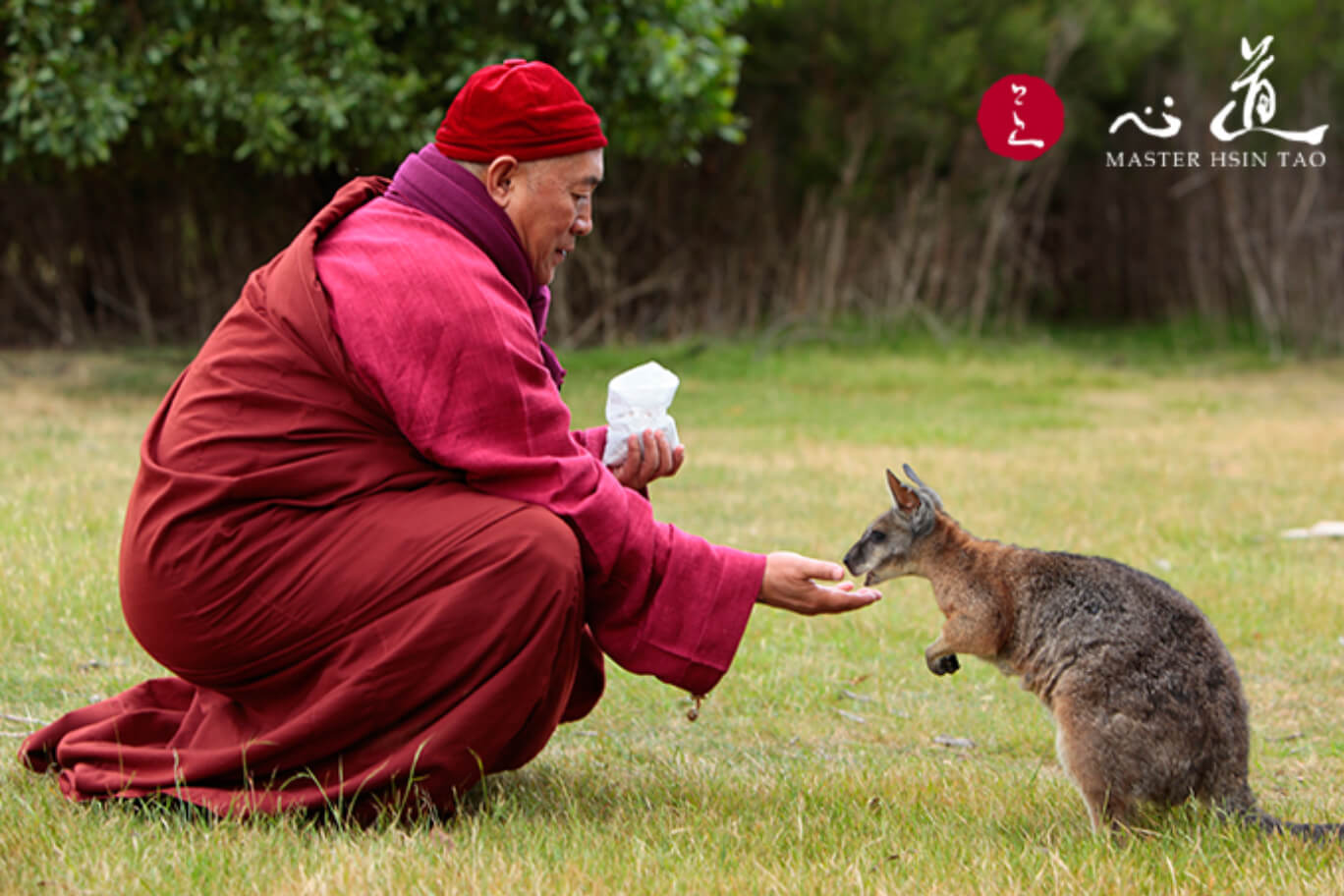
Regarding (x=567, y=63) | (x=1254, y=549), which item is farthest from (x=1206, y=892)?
(x=567, y=63)

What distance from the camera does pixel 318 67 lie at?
1085 centimetres

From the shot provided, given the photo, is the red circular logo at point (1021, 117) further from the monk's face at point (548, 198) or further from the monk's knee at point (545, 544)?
the monk's knee at point (545, 544)

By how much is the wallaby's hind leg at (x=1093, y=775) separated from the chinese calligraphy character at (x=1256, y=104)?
12.7 m

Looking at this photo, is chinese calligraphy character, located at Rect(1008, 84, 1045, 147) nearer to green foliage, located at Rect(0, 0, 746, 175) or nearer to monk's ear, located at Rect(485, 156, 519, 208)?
green foliage, located at Rect(0, 0, 746, 175)

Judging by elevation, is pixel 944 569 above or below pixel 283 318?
below

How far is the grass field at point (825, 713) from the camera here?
268cm

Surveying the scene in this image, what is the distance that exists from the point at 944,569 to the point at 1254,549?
3.51m

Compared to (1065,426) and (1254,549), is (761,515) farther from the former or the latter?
(1065,426)

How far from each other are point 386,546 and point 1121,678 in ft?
5.14

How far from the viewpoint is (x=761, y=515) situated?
23.4 feet

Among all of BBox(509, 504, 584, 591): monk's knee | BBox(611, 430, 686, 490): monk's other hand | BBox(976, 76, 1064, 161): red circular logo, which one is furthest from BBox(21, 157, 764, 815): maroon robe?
BBox(976, 76, 1064, 161): red circular logo

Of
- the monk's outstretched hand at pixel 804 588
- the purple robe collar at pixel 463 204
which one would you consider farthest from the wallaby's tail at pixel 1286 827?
the purple robe collar at pixel 463 204

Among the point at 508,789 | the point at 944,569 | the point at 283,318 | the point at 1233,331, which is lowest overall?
the point at 1233,331

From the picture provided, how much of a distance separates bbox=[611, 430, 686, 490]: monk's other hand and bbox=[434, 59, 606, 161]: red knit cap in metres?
0.70
